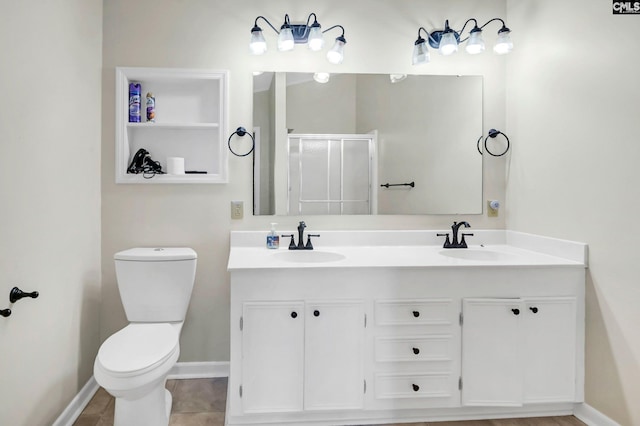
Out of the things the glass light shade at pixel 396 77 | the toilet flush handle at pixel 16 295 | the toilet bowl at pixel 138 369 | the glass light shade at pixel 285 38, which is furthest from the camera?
the glass light shade at pixel 396 77

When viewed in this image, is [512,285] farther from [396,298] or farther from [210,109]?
[210,109]

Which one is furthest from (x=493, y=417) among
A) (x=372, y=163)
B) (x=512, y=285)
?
(x=372, y=163)

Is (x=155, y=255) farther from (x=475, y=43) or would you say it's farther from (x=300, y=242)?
(x=475, y=43)

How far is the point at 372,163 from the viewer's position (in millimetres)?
2453

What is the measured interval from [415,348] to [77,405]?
1742 mm

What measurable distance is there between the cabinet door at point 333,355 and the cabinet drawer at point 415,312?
107 millimetres

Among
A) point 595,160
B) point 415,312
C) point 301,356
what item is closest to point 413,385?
point 415,312

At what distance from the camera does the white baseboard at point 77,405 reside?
183cm

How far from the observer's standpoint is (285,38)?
223 cm

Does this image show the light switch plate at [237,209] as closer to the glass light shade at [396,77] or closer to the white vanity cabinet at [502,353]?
the glass light shade at [396,77]

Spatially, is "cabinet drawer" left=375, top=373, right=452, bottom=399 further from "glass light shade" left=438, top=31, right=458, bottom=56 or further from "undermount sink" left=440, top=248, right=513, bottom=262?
"glass light shade" left=438, top=31, right=458, bottom=56

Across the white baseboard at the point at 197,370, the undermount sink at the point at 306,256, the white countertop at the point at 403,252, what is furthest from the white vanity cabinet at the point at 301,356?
the white baseboard at the point at 197,370

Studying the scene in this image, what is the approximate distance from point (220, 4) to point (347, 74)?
0.88 meters

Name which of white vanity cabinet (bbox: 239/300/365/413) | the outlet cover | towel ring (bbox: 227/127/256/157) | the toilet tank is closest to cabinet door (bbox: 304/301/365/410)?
white vanity cabinet (bbox: 239/300/365/413)
